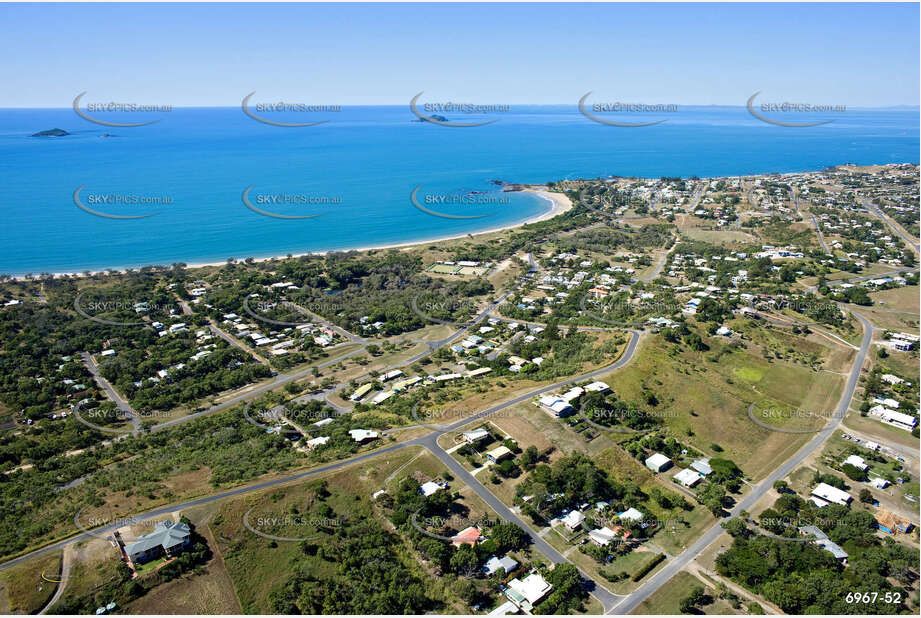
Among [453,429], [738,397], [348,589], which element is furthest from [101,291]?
[738,397]

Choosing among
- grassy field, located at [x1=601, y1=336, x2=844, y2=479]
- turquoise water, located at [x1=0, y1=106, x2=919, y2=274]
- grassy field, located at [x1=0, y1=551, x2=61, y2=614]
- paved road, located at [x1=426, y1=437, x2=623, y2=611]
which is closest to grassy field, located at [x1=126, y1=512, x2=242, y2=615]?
grassy field, located at [x1=0, y1=551, x2=61, y2=614]

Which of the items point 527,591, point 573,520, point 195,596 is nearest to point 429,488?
point 527,591

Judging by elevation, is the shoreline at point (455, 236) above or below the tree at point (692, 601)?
above

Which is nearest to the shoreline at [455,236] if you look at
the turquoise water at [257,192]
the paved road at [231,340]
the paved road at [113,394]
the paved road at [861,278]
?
the turquoise water at [257,192]

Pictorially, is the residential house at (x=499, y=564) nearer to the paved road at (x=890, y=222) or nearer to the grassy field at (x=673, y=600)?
the grassy field at (x=673, y=600)

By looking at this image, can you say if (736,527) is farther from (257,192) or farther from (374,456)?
(257,192)

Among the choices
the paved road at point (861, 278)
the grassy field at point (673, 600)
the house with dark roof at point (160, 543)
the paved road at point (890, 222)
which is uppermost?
the paved road at point (890, 222)
